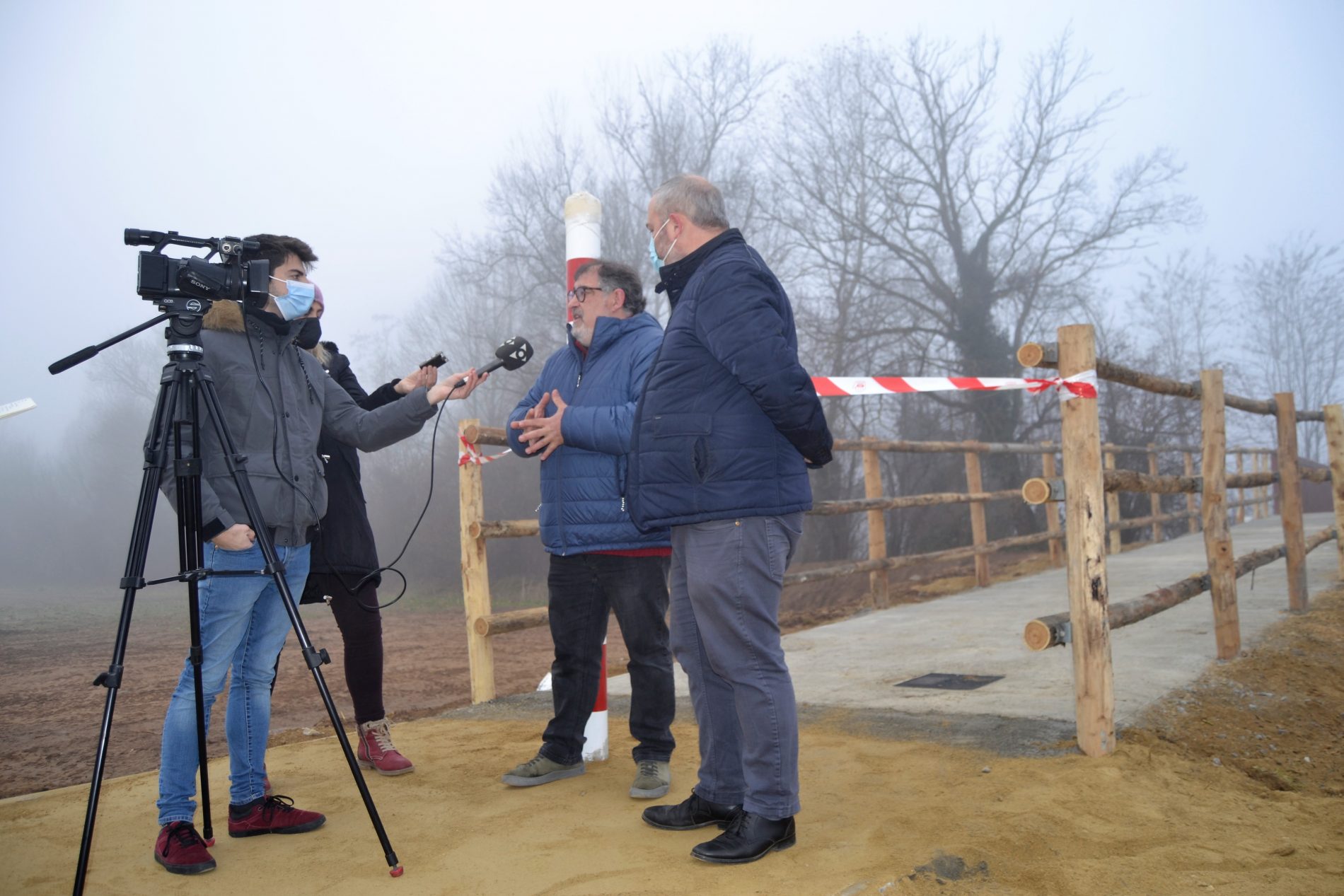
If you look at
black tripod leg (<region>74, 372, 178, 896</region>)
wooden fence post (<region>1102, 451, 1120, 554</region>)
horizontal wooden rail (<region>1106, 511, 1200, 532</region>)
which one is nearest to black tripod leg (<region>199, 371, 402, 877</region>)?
black tripod leg (<region>74, 372, 178, 896</region>)

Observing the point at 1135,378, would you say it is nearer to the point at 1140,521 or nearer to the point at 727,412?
the point at 727,412

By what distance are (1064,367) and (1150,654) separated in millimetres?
1956

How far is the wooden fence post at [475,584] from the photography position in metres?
4.64

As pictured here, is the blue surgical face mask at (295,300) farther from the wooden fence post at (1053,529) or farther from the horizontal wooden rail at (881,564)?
the wooden fence post at (1053,529)

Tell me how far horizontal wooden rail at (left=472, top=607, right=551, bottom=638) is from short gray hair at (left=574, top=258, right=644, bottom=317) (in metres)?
1.83

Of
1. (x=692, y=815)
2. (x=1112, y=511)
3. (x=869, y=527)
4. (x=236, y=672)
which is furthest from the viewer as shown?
(x=1112, y=511)

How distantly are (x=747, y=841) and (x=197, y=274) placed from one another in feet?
6.35

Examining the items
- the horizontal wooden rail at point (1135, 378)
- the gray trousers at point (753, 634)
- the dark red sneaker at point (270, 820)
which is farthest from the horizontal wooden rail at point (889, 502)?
the dark red sneaker at point (270, 820)

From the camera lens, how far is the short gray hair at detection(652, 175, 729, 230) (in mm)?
2561

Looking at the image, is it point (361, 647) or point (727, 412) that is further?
point (361, 647)

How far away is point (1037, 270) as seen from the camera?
17.8 m

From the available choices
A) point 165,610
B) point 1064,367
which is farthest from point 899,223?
point 1064,367

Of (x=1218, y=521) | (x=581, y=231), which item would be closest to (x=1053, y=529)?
(x=1218, y=521)

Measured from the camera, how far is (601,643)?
329 cm
